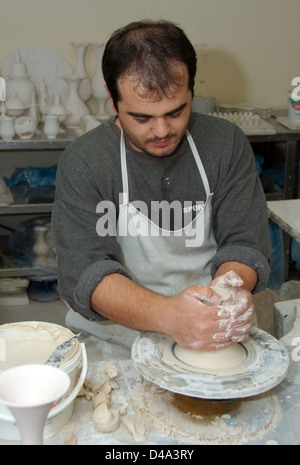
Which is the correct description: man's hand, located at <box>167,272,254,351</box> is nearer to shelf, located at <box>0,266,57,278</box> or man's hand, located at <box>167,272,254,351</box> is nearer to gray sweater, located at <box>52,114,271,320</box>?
gray sweater, located at <box>52,114,271,320</box>

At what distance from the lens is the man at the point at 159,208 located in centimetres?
149

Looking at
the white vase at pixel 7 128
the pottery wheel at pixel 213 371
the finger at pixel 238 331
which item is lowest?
the pottery wheel at pixel 213 371

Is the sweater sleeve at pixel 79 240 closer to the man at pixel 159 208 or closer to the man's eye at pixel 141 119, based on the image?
the man at pixel 159 208

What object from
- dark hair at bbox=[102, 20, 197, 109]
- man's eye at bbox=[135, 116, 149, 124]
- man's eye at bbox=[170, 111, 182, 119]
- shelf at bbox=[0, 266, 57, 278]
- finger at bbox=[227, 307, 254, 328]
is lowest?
shelf at bbox=[0, 266, 57, 278]

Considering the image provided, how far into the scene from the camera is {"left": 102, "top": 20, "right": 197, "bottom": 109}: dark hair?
163 centimetres

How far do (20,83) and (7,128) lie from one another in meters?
0.37

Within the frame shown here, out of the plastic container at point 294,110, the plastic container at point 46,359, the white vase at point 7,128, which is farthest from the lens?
the plastic container at point 294,110

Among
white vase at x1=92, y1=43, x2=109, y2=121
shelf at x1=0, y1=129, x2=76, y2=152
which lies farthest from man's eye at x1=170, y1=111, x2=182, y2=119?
white vase at x1=92, y1=43, x2=109, y2=121

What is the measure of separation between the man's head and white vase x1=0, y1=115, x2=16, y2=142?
1.56m

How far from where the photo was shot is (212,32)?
3.77 m

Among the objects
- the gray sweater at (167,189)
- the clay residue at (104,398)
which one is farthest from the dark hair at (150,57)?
the clay residue at (104,398)

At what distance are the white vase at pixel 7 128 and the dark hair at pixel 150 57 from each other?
1560mm
